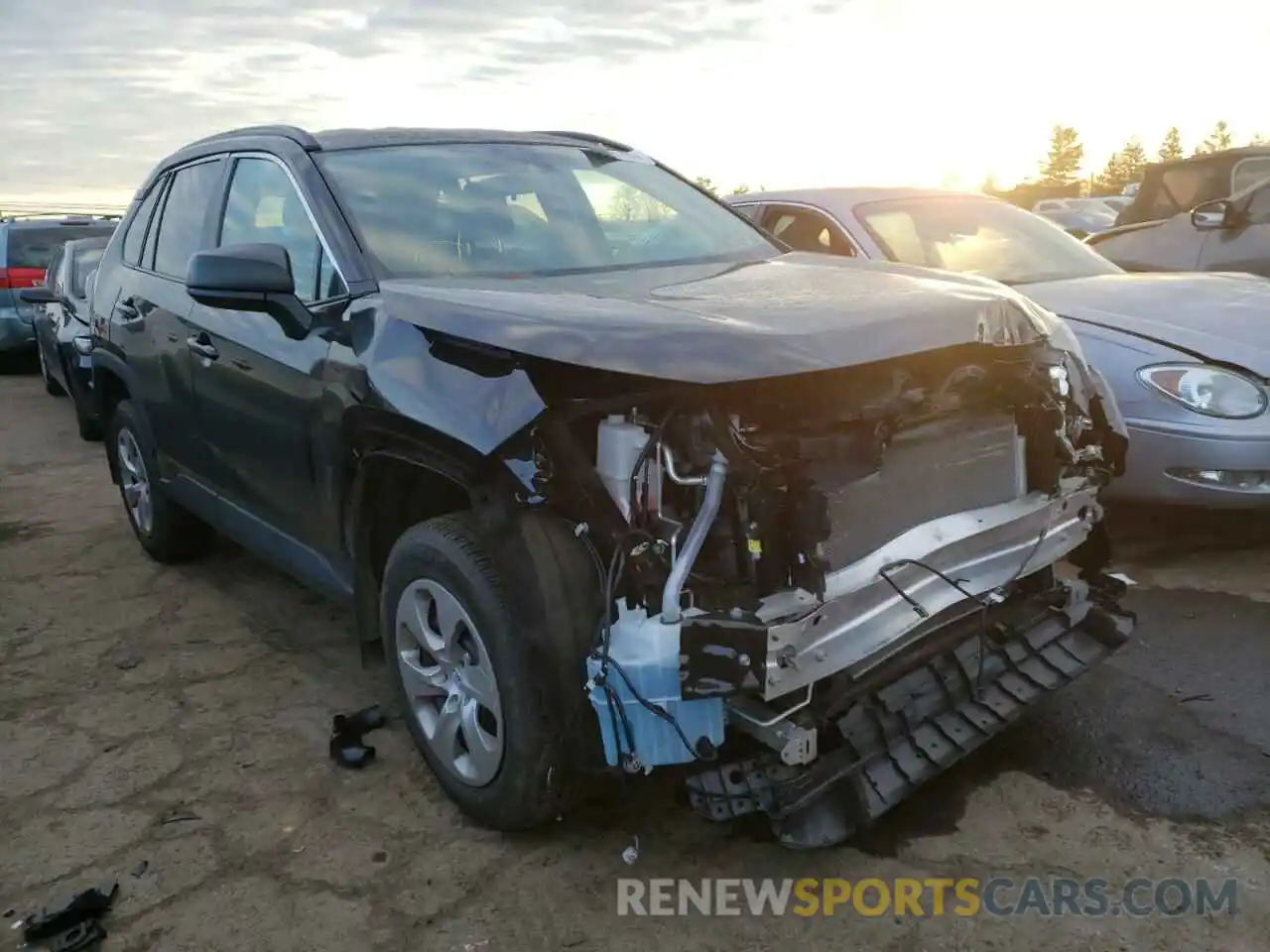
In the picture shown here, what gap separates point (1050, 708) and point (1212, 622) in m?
1.03

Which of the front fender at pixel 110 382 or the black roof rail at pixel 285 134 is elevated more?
the black roof rail at pixel 285 134

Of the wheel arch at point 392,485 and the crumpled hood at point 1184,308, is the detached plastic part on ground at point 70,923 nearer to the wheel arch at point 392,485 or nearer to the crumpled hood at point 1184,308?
the wheel arch at point 392,485

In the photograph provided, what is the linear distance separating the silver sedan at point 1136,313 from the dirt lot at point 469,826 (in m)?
0.54

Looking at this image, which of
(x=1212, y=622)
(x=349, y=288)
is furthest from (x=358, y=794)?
(x=1212, y=622)

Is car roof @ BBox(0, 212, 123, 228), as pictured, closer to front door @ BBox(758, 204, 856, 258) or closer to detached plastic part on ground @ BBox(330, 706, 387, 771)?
front door @ BBox(758, 204, 856, 258)

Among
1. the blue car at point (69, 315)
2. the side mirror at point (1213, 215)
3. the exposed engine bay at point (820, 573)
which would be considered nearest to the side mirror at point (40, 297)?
the blue car at point (69, 315)

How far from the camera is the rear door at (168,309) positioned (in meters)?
4.21

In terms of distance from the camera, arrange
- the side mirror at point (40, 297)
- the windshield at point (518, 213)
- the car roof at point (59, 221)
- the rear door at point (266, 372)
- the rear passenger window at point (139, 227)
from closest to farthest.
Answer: the rear door at point (266, 372) < the windshield at point (518, 213) < the rear passenger window at point (139, 227) < the side mirror at point (40, 297) < the car roof at point (59, 221)

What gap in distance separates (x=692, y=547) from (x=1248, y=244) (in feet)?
20.4

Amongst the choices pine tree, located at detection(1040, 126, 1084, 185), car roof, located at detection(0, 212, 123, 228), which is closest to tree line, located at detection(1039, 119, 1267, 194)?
pine tree, located at detection(1040, 126, 1084, 185)

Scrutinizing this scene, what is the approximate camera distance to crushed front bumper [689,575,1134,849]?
2.40m

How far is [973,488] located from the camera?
114 inches

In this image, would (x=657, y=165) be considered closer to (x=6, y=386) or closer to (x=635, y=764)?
(x=635, y=764)

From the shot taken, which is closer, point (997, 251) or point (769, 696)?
point (769, 696)
